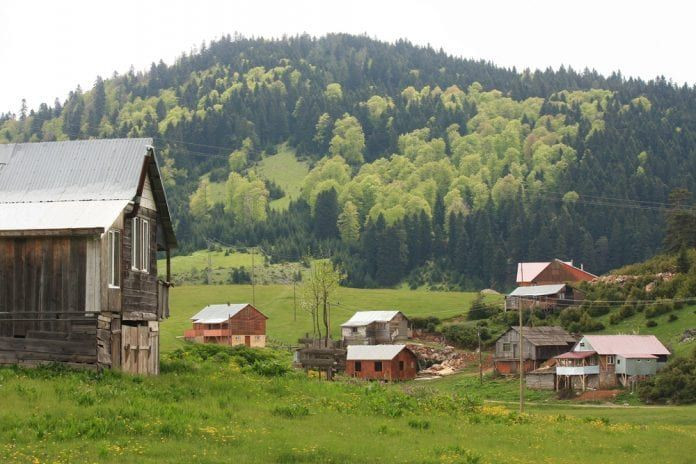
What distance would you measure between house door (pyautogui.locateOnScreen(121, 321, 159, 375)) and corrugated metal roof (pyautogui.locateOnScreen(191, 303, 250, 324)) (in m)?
88.8

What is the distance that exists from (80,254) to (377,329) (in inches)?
3824

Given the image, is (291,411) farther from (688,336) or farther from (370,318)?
(370,318)

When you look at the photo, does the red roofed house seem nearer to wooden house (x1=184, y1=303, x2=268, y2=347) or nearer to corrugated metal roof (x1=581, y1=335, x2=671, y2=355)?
corrugated metal roof (x1=581, y1=335, x2=671, y2=355)

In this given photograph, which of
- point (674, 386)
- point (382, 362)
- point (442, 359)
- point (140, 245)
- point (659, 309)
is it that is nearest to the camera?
point (140, 245)

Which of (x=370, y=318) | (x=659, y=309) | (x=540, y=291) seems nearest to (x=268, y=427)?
(x=659, y=309)

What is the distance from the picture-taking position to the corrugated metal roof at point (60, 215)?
32928mm

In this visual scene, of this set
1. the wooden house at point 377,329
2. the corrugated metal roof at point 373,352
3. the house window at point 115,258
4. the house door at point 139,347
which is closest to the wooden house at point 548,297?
the wooden house at point 377,329

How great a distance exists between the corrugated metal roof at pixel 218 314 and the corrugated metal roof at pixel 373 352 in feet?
72.8

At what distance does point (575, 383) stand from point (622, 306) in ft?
76.9

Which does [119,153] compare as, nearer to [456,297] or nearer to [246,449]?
[246,449]

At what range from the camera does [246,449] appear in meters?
24.2

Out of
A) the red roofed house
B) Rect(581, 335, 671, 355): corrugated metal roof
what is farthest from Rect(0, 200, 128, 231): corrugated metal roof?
Rect(581, 335, 671, 355): corrugated metal roof

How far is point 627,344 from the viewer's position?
90625mm

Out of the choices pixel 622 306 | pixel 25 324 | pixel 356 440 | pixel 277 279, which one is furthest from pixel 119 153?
pixel 277 279
